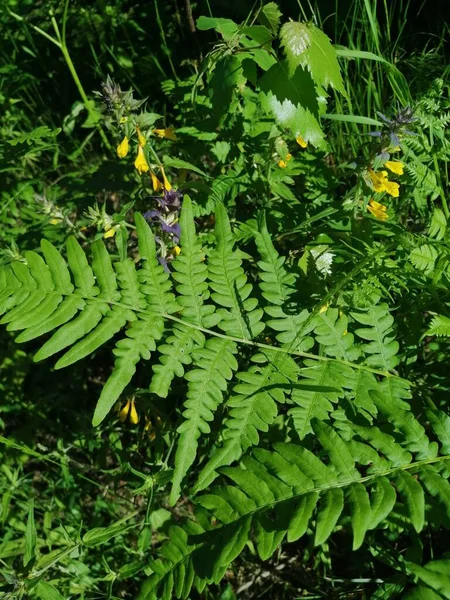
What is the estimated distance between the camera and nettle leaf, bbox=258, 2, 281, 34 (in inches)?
81.1

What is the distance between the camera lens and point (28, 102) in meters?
3.88

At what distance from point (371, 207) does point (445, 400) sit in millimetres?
693

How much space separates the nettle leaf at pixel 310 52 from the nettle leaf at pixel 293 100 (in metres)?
0.05

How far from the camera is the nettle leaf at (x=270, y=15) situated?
81.1 inches

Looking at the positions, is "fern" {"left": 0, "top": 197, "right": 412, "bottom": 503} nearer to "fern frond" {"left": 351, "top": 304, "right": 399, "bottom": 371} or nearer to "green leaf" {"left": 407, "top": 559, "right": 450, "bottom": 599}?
"fern frond" {"left": 351, "top": 304, "right": 399, "bottom": 371}

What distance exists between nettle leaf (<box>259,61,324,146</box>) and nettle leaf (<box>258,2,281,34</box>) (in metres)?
0.27

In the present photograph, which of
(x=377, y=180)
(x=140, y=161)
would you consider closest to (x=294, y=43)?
(x=377, y=180)

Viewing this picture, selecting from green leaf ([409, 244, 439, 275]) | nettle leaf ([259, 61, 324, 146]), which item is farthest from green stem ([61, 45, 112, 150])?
green leaf ([409, 244, 439, 275])

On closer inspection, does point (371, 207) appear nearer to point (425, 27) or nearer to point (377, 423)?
point (377, 423)

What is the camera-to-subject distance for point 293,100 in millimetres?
1919

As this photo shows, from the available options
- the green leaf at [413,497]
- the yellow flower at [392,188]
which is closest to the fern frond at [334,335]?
the green leaf at [413,497]

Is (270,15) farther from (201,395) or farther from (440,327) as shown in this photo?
(201,395)

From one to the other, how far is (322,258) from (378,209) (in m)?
0.27

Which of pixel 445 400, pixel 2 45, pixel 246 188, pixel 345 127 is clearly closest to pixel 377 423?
pixel 445 400
